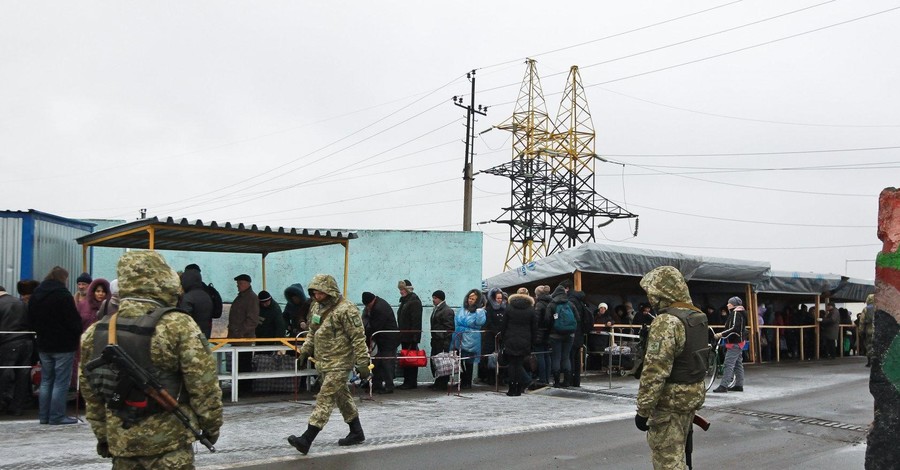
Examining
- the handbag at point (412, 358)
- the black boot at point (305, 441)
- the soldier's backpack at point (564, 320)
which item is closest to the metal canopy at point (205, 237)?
the handbag at point (412, 358)

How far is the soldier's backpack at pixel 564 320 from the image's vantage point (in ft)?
44.3

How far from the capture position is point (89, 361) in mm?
4473

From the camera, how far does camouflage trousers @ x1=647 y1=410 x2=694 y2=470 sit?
18.5 feet

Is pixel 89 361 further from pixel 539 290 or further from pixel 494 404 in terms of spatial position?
pixel 539 290

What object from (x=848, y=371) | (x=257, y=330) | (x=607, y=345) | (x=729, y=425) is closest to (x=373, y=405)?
(x=257, y=330)

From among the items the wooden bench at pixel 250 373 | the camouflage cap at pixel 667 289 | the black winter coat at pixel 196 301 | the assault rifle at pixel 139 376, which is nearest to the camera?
the assault rifle at pixel 139 376

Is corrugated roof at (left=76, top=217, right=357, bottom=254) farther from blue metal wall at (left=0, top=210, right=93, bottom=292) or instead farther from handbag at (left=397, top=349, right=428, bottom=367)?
handbag at (left=397, top=349, right=428, bottom=367)

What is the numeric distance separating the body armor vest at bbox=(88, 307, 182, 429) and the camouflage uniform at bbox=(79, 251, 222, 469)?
35 millimetres

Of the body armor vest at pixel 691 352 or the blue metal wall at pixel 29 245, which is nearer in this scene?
the body armor vest at pixel 691 352

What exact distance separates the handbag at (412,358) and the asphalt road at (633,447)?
6.61ft

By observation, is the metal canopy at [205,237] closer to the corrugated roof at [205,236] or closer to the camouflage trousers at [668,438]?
the corrugated roof at [205,236]

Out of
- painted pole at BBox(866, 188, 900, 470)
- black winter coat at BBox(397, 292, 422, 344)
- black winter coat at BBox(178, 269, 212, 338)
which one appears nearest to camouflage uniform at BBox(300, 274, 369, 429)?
black winter coat at BBox(178, 269, 212, 338)

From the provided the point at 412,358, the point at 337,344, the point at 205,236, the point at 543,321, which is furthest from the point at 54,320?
the point at 543,321

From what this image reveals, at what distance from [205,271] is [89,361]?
11522 mm
